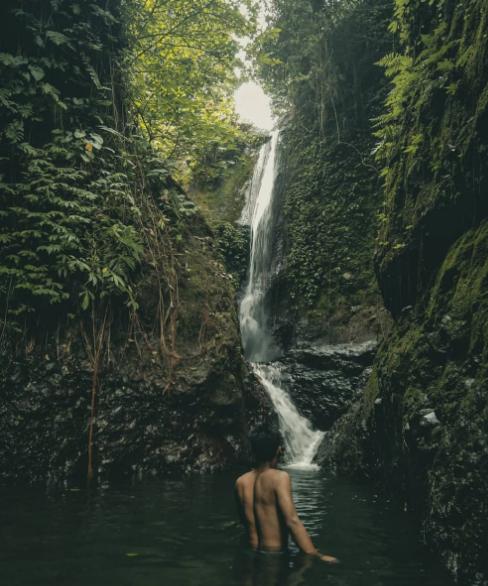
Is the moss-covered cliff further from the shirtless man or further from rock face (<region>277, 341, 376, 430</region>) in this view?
rock face (<region>277, 341, 376, 430</region>)

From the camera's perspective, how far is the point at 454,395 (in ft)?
14.5

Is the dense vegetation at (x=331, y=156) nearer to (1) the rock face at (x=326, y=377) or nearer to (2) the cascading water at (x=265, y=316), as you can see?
(2) the cascading water at (x=265, y=316)

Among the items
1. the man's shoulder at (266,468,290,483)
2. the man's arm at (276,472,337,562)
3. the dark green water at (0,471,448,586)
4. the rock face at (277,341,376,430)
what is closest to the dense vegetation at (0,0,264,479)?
the dark green water at (0,471,448,586)

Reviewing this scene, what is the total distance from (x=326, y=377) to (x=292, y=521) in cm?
843

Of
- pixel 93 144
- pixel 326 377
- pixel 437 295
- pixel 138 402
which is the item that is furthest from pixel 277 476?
pixel 326 377

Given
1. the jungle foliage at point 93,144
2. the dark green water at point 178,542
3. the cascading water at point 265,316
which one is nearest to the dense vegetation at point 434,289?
the dark green water at point 178,542

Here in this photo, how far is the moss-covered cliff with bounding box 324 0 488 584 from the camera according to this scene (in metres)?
3.79

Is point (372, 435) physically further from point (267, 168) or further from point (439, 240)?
point (267, 168)

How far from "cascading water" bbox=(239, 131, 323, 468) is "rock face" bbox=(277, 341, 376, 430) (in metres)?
0.26

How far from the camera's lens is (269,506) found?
3.84 m

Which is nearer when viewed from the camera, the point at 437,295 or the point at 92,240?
the point at 437,295

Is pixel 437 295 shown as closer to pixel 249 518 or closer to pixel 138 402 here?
pixel 249 518

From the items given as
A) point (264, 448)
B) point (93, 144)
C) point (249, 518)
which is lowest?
point (249, 518)

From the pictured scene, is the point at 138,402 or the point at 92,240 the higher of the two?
the point at 92,240
